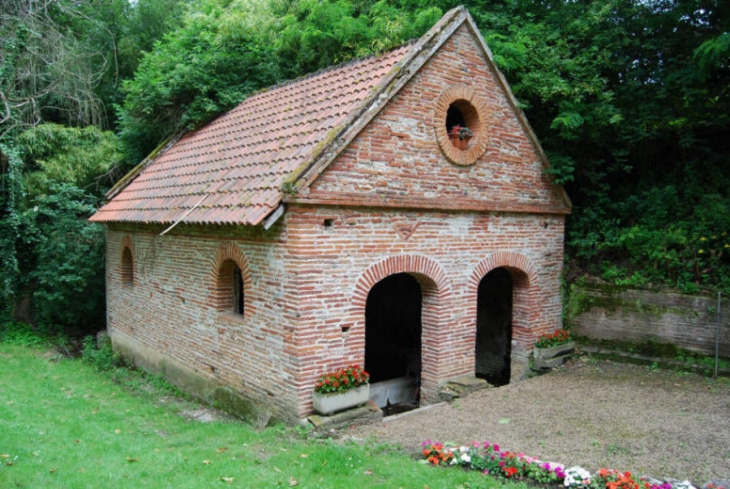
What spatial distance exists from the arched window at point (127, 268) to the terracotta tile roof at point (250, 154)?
101 centimetres

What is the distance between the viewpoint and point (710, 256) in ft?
33.3

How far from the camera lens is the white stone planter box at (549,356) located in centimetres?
1055

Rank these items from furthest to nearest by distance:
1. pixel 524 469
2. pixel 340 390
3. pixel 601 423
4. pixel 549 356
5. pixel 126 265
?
1. pixel 126 265
2. pixel 549 356
3. pixel 340 390
4. pixel 601 423
5. pixel 524 469

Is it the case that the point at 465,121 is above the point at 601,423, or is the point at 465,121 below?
above

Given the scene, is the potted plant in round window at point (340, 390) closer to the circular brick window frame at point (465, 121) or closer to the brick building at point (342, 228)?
the brick building at point (342, 228)

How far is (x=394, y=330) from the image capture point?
46.3 ft

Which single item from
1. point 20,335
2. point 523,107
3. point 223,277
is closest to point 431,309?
point 223,277

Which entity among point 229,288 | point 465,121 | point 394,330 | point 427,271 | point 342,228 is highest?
point 465,121

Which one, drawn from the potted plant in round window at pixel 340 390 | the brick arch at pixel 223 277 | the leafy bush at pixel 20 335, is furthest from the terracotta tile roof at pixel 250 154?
the leafy bush at pixel 20 335

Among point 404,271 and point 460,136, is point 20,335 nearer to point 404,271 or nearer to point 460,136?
point 404,271

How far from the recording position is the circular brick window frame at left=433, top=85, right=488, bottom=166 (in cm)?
894

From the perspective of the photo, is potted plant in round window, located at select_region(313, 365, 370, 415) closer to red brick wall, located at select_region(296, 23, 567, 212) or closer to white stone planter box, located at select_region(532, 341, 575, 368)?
red brick wall, located at select_region(296, 23, 567, 212)

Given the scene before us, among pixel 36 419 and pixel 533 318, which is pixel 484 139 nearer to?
pixel 533 318

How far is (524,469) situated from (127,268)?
10582 mm
